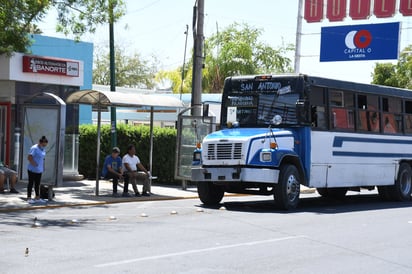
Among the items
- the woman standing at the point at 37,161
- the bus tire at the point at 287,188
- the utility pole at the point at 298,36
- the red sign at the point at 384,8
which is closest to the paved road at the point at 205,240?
the bus tire at the point at 287,188

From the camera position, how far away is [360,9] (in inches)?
1206

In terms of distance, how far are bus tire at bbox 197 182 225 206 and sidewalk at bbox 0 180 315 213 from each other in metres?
2.16

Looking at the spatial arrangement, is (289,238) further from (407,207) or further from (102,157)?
(102,157)

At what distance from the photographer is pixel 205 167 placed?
1716 centimetres

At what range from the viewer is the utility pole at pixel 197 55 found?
22484 millimetres

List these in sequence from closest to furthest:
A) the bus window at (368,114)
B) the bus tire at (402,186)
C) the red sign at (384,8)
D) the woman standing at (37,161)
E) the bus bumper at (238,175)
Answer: the bus bumper at (238,175)
the woman standing at (37,161)
the bus window at (368,114)
the bus tire at (402,186)
the red sign at (384,8)

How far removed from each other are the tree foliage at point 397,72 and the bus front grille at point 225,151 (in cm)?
4095

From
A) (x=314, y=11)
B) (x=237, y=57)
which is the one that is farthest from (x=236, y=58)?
(x=314, y=11)

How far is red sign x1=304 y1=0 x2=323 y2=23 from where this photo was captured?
102ft

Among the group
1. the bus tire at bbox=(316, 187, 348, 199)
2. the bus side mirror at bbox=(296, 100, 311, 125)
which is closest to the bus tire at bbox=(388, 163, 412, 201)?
the bus tire at bbox=(316, 187, 348, 199)

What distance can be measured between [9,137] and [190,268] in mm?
15576

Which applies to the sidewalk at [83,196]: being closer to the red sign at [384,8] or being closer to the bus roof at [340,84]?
the bus roof at [340,84]

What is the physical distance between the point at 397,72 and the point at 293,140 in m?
43.3

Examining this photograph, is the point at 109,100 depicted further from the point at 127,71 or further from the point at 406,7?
the point at 127,71
